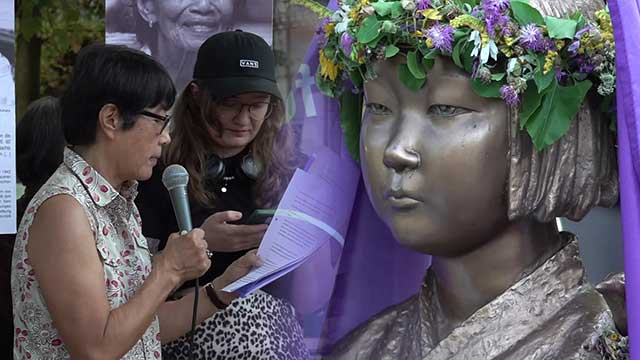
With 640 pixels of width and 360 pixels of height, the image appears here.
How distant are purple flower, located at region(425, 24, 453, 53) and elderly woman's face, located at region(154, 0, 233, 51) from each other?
136cm

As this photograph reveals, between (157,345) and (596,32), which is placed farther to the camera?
(157,345)

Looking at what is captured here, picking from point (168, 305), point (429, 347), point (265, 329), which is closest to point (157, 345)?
point (168, 305)

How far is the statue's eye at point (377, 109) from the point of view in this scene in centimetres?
216

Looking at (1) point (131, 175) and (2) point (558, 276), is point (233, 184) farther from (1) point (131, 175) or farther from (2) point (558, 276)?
(2) point (558, 276)

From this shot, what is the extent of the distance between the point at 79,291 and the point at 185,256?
0.26 metres

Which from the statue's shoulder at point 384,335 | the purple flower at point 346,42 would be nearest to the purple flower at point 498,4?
the purple flower at point 346,42

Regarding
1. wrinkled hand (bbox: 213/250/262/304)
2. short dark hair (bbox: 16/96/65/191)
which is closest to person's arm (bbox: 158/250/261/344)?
wrinkled hand (bbox: 213/250/262/304)

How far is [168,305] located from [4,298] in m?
0.64

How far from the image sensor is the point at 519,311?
7.03 ft

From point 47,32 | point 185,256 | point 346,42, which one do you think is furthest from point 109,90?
point 47,32

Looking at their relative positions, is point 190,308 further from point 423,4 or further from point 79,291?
point 423,4

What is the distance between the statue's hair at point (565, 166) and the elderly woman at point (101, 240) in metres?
0.74

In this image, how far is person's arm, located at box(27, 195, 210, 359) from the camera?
7.44 ft

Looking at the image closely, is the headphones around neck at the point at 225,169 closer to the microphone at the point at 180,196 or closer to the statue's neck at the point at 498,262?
the microphone at the point at 180,196
